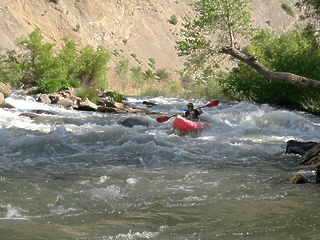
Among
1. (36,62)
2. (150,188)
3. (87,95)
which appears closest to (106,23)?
(36,62)

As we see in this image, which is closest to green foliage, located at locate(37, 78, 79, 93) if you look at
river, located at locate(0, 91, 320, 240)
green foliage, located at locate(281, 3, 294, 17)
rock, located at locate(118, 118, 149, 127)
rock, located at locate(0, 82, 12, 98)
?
rock, located at locate(0, 82, 12, 98)

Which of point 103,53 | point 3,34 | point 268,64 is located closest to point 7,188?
point 268,64

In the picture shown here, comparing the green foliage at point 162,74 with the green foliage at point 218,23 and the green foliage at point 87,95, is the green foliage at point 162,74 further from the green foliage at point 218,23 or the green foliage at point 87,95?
the green foliage at point 218,23

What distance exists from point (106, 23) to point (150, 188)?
47.0m

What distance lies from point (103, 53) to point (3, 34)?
15913 mm

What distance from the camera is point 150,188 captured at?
16.5ft

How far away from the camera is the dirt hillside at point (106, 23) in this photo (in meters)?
39.0

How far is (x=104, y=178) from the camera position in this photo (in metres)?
5.54

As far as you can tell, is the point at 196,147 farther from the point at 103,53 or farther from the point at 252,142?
the point at 103,53

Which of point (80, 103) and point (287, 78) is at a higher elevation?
point (80, 103)

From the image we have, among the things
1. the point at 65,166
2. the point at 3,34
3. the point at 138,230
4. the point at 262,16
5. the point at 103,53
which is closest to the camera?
the point at 138,230

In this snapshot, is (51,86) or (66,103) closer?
(66,103)

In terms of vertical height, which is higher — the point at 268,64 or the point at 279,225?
the point at 268,64

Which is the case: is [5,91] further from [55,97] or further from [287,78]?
[287,78]
